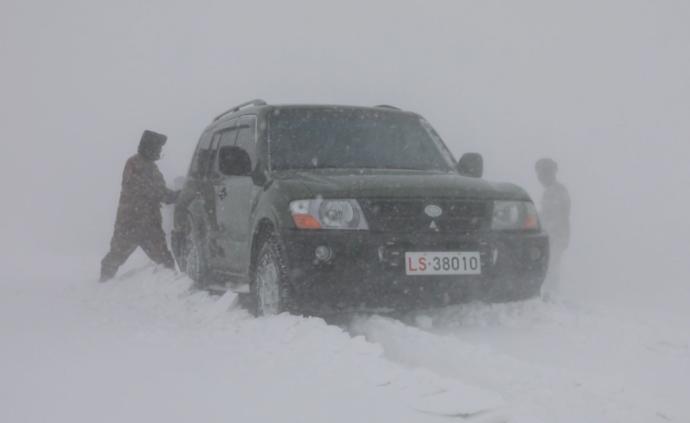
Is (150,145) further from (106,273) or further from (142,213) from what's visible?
(106,273)

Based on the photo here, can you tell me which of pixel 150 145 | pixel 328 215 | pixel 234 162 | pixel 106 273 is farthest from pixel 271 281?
pixel 106 273

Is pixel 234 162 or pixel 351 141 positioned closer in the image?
pixel 234 162

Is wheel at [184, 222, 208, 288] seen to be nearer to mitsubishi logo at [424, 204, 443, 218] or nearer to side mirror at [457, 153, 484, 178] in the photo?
side mirror at [457, 153, 484, 178]

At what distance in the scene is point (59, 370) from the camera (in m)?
4.49

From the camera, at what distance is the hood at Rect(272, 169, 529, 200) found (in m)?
5.30

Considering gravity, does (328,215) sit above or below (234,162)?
below

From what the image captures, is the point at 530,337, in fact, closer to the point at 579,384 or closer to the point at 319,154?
the point at 579,384

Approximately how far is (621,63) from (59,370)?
105 meters

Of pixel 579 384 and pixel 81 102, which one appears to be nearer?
pixel 579 384

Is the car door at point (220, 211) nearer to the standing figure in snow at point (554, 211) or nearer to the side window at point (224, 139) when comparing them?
the side window at point (224, 139)

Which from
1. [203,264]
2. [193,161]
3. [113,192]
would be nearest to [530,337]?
[203,264]

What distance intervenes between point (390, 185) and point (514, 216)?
84cm

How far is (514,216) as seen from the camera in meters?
5.63

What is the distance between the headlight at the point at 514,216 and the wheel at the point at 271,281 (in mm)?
1336
